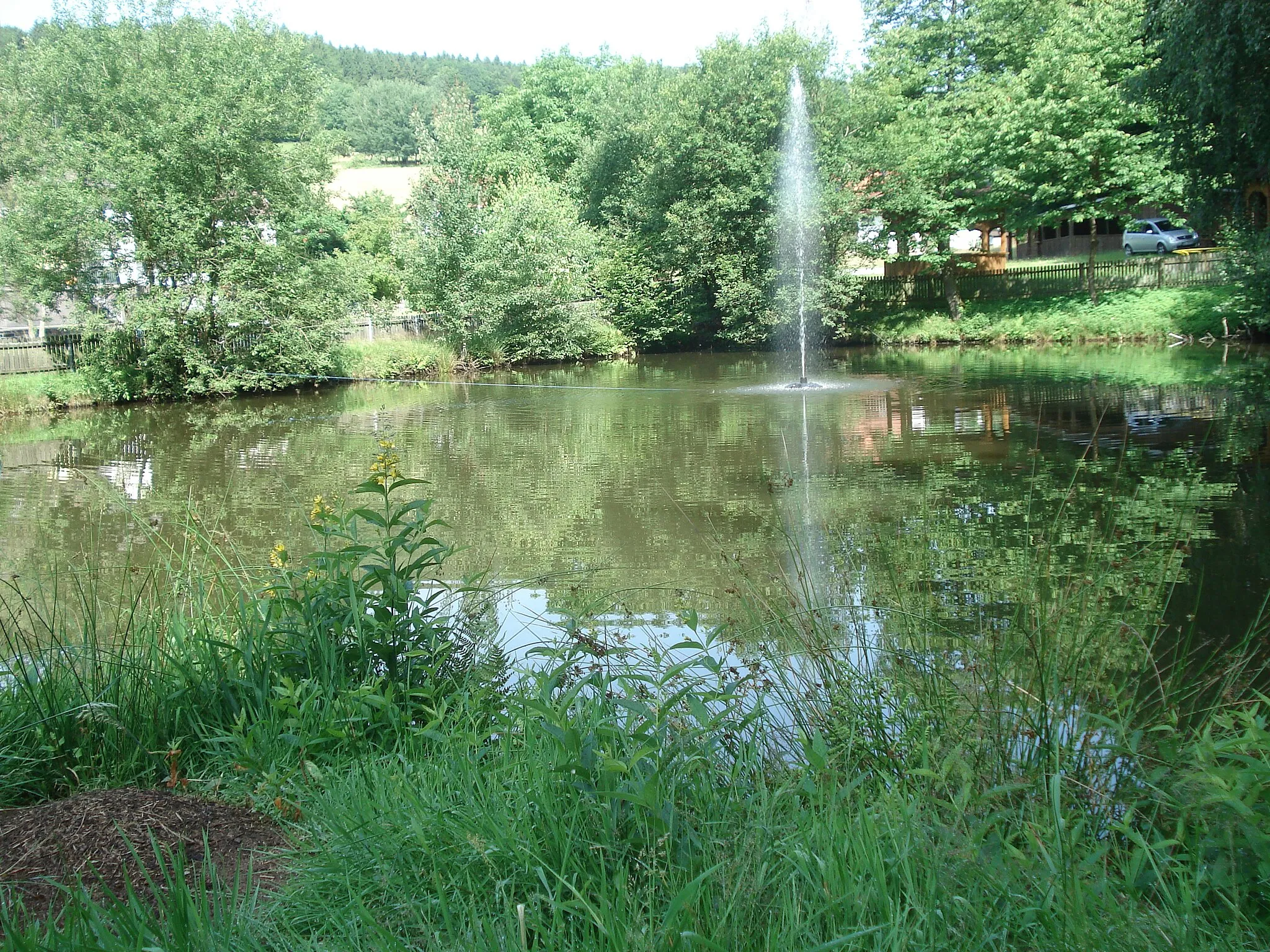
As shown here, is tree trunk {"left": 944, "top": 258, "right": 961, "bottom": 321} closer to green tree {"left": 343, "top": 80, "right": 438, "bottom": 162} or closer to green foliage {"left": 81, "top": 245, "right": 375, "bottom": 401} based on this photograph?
green foliage {"left": 81, "top": 245, "right": 375, "bottom": 401}

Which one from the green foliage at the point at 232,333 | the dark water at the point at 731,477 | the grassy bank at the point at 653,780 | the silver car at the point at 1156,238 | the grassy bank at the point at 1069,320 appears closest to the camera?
the grassy bank at the point at 653,780

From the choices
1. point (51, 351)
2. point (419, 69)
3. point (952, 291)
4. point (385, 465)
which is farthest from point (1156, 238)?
point (419, 69)

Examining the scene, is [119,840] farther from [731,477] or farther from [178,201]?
[178,201]

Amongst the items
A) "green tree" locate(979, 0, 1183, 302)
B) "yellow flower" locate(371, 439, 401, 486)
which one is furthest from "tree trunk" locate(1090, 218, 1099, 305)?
"yellow flower" locate(371, 439, 401, 486)

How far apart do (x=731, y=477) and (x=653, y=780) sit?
8056mm

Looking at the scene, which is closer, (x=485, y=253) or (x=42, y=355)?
(x=42, y=355)

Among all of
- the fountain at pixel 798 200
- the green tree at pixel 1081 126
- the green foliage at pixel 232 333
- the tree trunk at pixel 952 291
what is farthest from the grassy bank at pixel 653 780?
the tree trunk at pixel 952 291

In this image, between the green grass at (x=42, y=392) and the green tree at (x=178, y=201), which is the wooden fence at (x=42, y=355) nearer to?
the green grass at (x=42, y=392)

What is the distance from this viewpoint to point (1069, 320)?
88.2 feet

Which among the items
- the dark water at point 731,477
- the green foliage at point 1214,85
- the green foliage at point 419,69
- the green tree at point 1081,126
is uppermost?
the green foliage at point 419,69

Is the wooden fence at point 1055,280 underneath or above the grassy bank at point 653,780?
above

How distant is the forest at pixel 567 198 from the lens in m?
20.1

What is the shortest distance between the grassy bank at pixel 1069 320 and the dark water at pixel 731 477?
4.73 metres

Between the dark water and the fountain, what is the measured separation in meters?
8.81
